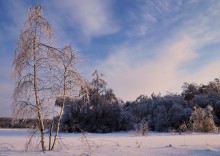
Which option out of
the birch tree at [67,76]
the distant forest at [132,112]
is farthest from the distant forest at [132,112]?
the birch tree at [67,76]

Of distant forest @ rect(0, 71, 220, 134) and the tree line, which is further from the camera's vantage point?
distant forest @ rect(0, 71, 220, 134)

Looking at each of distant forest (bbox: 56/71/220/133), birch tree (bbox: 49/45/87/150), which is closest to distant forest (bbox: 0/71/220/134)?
distant forest (bbox: 56/71/220/133)

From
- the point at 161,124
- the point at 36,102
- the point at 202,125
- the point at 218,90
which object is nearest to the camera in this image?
the point at 36,102

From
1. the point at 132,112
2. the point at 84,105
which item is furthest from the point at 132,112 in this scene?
the point at 84,105

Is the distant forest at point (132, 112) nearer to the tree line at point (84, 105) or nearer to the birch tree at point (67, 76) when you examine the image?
the tree line at point (84, 105)

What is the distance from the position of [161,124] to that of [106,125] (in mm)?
3564

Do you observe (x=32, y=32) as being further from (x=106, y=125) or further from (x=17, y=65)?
(x=106, y=125)

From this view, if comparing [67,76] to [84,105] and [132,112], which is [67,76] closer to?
[84,105]

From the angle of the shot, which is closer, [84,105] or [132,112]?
[84,105]

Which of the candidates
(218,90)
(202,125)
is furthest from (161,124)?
(218,90)

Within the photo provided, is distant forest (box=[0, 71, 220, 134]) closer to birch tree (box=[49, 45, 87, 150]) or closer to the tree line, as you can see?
the tree line

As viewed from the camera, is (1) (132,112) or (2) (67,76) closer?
(2) (67,76)

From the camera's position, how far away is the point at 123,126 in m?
21.8

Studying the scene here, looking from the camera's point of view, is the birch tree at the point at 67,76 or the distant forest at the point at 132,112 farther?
the distant forest at the point at 132,112
